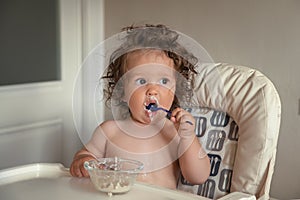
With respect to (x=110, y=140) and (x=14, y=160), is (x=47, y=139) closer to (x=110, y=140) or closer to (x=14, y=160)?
(x=14, y=160)

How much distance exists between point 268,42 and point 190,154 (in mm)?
753

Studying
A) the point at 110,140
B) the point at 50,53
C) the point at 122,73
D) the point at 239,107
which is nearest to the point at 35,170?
the point at 110,140

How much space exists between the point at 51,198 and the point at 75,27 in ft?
4.83

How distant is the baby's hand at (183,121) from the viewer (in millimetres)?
1120

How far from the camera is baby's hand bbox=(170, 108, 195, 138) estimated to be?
3.67ft

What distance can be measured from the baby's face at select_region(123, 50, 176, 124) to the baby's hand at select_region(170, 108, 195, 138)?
0.15ft

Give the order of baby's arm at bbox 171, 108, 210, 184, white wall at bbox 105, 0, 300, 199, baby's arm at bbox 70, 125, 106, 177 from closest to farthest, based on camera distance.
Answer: baby's arm at bbox 171, 108, 210, 184 < baby's arm at bbox 70, 125, 106, 177 < white wall at bbox 105, 0, 300, 199

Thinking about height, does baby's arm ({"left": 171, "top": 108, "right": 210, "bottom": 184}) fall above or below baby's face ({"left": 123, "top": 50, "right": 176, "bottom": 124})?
below

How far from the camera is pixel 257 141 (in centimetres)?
121

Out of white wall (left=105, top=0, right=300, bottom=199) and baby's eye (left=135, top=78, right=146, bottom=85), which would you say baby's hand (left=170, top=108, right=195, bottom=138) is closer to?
baby's eye (left=135, top=78, right=146, bottom=85)

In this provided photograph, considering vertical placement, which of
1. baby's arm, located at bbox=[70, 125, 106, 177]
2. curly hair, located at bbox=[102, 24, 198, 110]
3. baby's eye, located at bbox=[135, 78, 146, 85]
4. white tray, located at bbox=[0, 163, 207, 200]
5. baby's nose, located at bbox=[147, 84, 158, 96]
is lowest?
white tray, located at bbox=[0, 163, 207, 200]

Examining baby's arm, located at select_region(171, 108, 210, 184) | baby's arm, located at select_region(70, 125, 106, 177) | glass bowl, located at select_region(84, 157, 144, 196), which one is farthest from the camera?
baby's arm, located at select_region(70, 125, 106, 177)

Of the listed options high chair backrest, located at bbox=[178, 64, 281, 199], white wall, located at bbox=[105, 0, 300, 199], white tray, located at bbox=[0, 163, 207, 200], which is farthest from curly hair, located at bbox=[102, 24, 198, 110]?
white wall, located at bbox=[105, 0, 300, 199]

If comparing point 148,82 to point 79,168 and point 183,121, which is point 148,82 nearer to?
point 183,121
